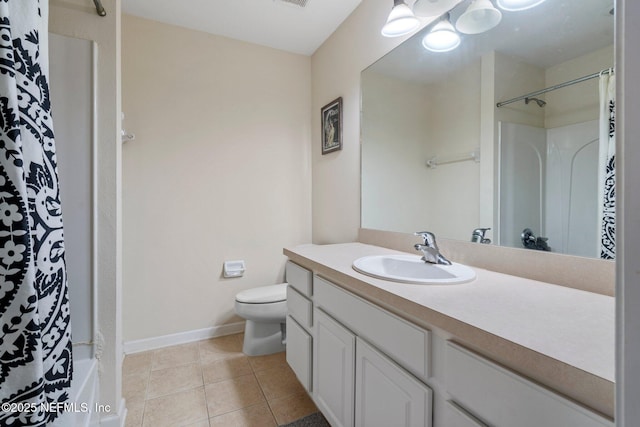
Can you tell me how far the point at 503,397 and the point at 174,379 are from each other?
1.86 meters

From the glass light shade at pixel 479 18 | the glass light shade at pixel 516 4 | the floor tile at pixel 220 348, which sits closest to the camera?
the glass light shade at pixel 516 4

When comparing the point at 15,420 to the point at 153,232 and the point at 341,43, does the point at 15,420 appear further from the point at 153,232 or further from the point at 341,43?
the point at 341,43

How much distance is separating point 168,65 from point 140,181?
35.2 inches

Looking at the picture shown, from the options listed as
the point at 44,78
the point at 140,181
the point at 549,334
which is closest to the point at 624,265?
the point at 549,334

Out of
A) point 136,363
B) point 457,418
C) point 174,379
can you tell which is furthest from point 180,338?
point 457,418

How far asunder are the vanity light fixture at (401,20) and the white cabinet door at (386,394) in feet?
4.85

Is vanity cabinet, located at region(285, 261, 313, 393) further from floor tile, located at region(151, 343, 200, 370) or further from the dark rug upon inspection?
floor tile, located at region(151, 343, 200, 370)

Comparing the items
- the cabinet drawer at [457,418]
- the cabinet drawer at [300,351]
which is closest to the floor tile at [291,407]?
the cabinet drawer at [300,351]

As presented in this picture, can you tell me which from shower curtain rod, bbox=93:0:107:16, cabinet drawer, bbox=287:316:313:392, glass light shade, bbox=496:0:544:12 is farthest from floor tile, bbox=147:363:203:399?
glass light shade, bbox=496:0:544:12

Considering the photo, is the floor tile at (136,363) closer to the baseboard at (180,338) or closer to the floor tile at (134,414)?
the baseboard at (180,338)

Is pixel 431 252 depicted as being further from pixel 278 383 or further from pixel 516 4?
pixel 278 383

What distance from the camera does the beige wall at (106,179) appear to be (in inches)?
48.9

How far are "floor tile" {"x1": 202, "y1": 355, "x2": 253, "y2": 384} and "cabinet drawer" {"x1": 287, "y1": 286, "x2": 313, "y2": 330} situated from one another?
62 cm

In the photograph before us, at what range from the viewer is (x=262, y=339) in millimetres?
2045
